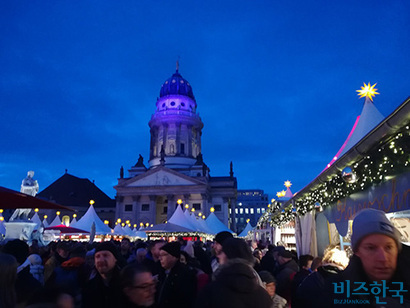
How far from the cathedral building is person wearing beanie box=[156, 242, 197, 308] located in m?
52.3

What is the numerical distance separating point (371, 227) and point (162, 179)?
62864 millimetres

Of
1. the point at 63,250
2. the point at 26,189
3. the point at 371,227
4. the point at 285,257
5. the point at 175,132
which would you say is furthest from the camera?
the point at 175,132

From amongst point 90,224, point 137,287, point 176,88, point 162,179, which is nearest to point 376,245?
point 137,287

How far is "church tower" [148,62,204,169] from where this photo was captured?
240 ft

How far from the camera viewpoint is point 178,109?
77500mm

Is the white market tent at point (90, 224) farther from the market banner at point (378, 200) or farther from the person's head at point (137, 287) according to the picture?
the person's head at point (137, 287)

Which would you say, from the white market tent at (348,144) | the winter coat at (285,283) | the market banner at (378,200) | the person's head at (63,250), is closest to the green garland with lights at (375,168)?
the market banner at (378,200)

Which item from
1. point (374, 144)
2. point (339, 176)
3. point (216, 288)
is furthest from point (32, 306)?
point (339, 176)

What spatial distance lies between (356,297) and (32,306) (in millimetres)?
2193

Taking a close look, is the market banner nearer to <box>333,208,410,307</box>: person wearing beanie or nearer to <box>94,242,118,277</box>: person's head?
<box>333,208,410,307</box>: person wearing beanie

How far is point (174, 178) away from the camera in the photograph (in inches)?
2505

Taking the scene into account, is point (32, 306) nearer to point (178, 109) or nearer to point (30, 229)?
point (30, 229)

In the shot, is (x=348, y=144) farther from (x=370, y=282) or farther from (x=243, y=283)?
(x=243, y=283)

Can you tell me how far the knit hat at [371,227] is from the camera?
2.16 meters
